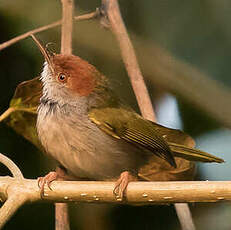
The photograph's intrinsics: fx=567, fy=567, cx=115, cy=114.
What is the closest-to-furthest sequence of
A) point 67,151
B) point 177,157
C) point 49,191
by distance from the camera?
point 49,191
point 67,151
point 177,157

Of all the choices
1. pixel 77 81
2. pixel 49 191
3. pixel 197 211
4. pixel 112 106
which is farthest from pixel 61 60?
pixel 197 211

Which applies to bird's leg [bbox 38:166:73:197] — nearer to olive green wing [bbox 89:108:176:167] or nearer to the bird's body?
the bird's body

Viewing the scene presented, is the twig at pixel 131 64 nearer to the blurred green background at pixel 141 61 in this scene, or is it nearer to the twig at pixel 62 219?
the blurred green background at pixel 141 61

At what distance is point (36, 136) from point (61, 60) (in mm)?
444

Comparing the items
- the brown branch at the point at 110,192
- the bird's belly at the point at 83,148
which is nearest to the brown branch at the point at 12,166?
the brown branch at the point at 110,192

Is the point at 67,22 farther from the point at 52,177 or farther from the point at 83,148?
the point at 52,177

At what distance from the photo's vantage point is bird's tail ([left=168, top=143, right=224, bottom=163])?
293cm

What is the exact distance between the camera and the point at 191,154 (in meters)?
3.00

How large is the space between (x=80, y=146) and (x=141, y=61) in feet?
2.33

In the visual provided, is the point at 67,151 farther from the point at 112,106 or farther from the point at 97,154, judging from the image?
the point at 112,106

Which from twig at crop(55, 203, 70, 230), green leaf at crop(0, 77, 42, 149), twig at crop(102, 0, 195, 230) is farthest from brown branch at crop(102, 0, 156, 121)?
twig at crop(55, 203, 70, 230)

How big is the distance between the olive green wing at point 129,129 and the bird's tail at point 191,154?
0.11 m

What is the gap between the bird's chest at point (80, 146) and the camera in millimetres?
2918

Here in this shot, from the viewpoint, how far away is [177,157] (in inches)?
122
